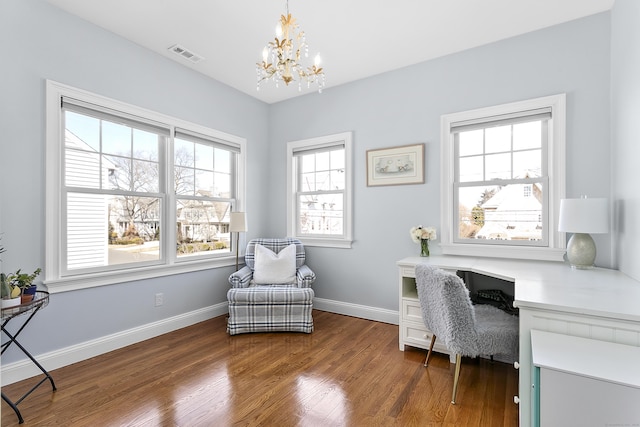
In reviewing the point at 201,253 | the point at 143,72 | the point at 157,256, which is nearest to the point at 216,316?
the point at 201,253

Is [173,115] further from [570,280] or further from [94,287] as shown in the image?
[570,280]

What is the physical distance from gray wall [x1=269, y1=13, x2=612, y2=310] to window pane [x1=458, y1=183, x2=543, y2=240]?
256 mm

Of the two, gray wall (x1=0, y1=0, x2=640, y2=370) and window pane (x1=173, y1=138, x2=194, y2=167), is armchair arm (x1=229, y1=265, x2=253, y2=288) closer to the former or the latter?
gray wall (x1=0, y1=0, x2=640, y2=370)

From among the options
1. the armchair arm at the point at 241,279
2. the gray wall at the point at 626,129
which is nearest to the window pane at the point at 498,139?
the gray wall at the point at 626,129

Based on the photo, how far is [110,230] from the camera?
9.05ft

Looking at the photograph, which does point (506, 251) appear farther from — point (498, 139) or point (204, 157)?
point (204, 157)

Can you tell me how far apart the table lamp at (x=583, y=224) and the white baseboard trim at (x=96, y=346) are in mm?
3494

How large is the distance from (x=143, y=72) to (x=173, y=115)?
45cm

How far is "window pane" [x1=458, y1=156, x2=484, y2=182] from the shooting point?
3.00m

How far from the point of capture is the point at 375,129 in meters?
3.51

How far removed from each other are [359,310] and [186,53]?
3291mm

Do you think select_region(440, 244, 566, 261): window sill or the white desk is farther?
select_region(440, 244, 566, 261): window sill

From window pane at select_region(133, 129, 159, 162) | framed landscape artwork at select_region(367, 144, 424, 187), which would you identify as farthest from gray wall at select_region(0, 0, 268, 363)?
framed landscape artwork at select_region(367, 144, 424, 187)

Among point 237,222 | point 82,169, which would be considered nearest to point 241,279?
point 237,222
